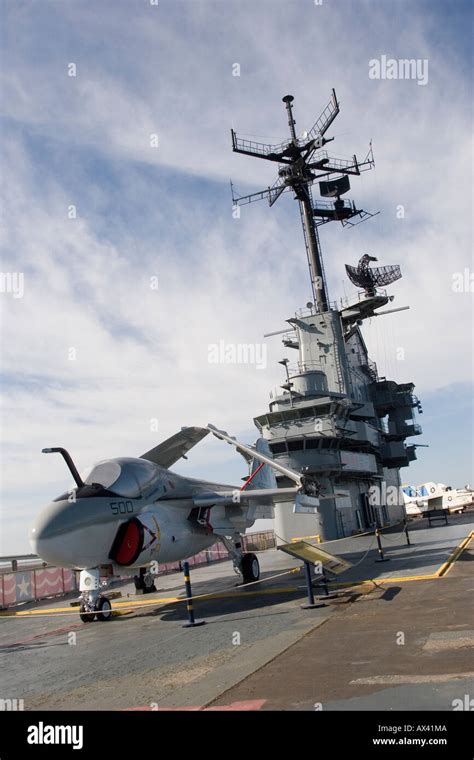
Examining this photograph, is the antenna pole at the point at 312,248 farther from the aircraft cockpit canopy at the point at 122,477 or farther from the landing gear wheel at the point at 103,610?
the landing gear wheel at the point at 103,610

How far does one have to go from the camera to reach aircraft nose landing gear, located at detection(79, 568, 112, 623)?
12.7m

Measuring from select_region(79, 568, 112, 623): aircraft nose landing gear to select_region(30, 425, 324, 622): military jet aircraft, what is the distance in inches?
0.9

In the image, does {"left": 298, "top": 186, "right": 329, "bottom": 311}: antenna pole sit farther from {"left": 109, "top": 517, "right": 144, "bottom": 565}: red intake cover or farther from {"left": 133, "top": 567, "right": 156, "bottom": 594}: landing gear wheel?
{"left": 109, "top": 517, "right": 144, "bottom": 565}: red intake cover

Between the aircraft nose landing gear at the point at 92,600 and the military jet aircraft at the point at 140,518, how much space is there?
0.07ft

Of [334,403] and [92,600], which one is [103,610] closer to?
[92,600]

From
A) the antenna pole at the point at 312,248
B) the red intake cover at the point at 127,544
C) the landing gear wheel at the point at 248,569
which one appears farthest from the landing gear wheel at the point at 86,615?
the antenna pole at the point at 312,248

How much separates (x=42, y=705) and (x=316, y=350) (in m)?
35.2

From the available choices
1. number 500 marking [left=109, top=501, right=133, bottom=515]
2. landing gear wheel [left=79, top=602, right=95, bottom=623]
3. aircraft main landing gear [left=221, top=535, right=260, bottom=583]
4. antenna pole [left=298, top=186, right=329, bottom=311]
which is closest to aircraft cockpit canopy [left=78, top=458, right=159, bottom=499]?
number 500 marking [left=109, top=501, right=133, bottom=515]

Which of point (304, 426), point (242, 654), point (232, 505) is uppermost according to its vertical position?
point (304, 426)

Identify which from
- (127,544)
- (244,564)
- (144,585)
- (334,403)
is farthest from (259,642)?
(334,403)
